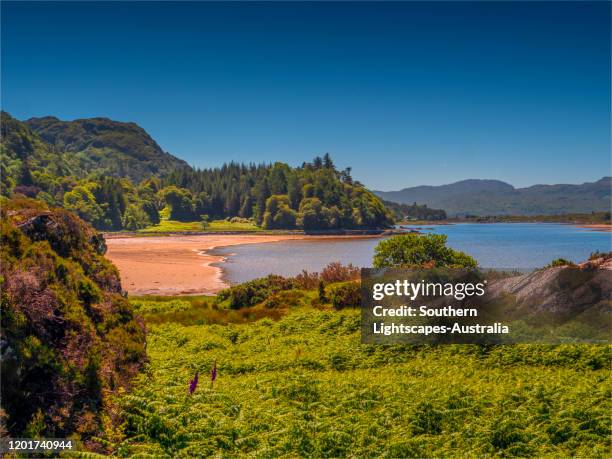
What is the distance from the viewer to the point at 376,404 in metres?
9.37

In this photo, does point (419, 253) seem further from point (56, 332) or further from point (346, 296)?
point (56, 332)

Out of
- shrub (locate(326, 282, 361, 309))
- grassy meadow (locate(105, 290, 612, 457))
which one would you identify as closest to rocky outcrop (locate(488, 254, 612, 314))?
grassy meadow (locate(105, 290, 612, 457))

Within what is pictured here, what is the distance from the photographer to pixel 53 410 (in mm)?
7707

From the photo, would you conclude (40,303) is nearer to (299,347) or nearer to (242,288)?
(299,347)

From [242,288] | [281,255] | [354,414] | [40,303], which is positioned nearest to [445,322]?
[354,414]

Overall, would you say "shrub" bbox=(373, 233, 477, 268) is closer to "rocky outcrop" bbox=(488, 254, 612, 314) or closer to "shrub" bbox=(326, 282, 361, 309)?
"shrub" bbox=(326, 282, 361, 309)

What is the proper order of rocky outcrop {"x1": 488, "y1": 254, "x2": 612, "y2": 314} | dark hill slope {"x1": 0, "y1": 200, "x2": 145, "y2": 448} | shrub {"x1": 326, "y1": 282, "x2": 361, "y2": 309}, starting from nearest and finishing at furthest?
1. dark hill slope {"x1": 0, "y1": 200, "x2": 145, "y2": 448}
2. rocky outcrop {"x1": 488, "y1": 254, "x2": 612, "y2": 314}
3. shrub {"x1": 326, "y1": 282, "x2": 361, "y2": 309}

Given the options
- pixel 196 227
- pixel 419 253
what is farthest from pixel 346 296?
pixel 196 227

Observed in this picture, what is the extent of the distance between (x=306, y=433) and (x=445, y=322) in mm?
8293

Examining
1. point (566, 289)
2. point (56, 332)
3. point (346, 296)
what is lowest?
point (346, 296)

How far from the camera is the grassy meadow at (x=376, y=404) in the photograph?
25.2ft

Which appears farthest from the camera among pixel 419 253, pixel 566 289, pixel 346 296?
pixel 419 253

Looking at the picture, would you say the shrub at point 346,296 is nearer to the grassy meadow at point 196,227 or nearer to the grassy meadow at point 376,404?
the grassy meadow at point 376,404

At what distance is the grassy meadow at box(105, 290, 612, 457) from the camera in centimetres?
767
